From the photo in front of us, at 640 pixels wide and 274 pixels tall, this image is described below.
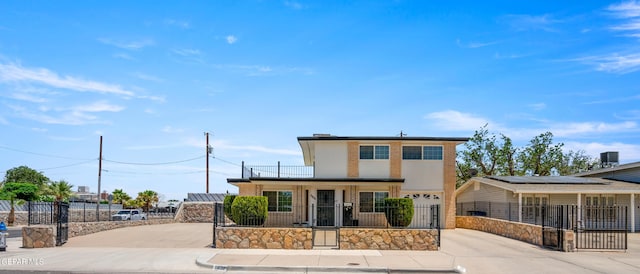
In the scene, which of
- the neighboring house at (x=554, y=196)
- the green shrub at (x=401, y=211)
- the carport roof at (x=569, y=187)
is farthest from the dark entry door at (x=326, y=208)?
the carport roof at (x=569, y=187)

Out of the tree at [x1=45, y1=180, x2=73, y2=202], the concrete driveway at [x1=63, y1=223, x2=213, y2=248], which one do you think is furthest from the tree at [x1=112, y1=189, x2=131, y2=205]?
the concrete driveway at [x1=63, y1=223, x2=213, y2=248]

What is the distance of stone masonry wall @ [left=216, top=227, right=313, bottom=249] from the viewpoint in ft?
72.7

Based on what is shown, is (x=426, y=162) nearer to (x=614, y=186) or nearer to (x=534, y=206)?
(x=534, y=206)

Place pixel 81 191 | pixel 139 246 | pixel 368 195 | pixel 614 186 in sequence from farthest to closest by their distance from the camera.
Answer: pixel 81 191 < pixel 614 186 < pixel 368 195 < pixel 139 246

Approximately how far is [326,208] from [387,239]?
928 centimetres

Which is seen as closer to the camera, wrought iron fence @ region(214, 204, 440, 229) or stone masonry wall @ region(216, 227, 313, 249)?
stone masonry wall @ region(216, 227, 313, 249)

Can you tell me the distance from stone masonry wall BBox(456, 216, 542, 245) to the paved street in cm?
124

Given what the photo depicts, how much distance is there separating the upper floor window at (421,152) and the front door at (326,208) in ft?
16.3

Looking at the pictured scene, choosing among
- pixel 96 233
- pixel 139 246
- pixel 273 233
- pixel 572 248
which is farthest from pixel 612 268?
pixel 96 233

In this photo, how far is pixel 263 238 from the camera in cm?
2223

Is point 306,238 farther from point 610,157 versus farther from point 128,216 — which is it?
point 128,216

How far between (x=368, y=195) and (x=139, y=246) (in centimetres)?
1331

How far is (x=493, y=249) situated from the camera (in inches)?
869

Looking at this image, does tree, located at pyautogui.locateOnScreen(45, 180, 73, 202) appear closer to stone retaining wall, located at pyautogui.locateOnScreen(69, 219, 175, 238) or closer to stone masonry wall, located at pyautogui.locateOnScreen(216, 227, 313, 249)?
stone retaining wall, located at pyautogui.locateOnScreen(69, 219, 175, 238)
